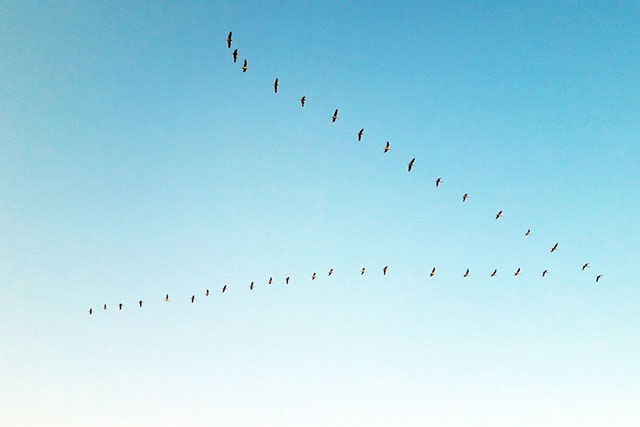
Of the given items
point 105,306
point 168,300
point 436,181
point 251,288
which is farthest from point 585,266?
point 105,306

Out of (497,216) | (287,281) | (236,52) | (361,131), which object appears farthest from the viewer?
(287,281)

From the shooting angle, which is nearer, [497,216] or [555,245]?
[497,216]

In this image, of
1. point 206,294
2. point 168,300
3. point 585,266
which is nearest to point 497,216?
point 585,266

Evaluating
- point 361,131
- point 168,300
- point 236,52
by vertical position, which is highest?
point 236,52

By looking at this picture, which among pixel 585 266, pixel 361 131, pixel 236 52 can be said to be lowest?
pixel 585 266

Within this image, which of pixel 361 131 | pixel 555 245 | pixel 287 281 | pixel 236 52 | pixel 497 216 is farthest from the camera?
pixel 287 281

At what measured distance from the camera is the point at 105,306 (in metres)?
48.8

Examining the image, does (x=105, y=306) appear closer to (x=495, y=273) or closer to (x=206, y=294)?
(x=206, y=294)

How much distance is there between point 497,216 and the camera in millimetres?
40938

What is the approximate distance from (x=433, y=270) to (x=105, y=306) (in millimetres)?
33632

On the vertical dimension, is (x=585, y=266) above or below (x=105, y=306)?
below

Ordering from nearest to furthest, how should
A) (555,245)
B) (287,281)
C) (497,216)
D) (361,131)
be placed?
(361,131) → (497,216) → (555,245) → (287,281)

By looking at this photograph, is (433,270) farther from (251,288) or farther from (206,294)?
(206,294)

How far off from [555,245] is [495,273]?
234 inches
